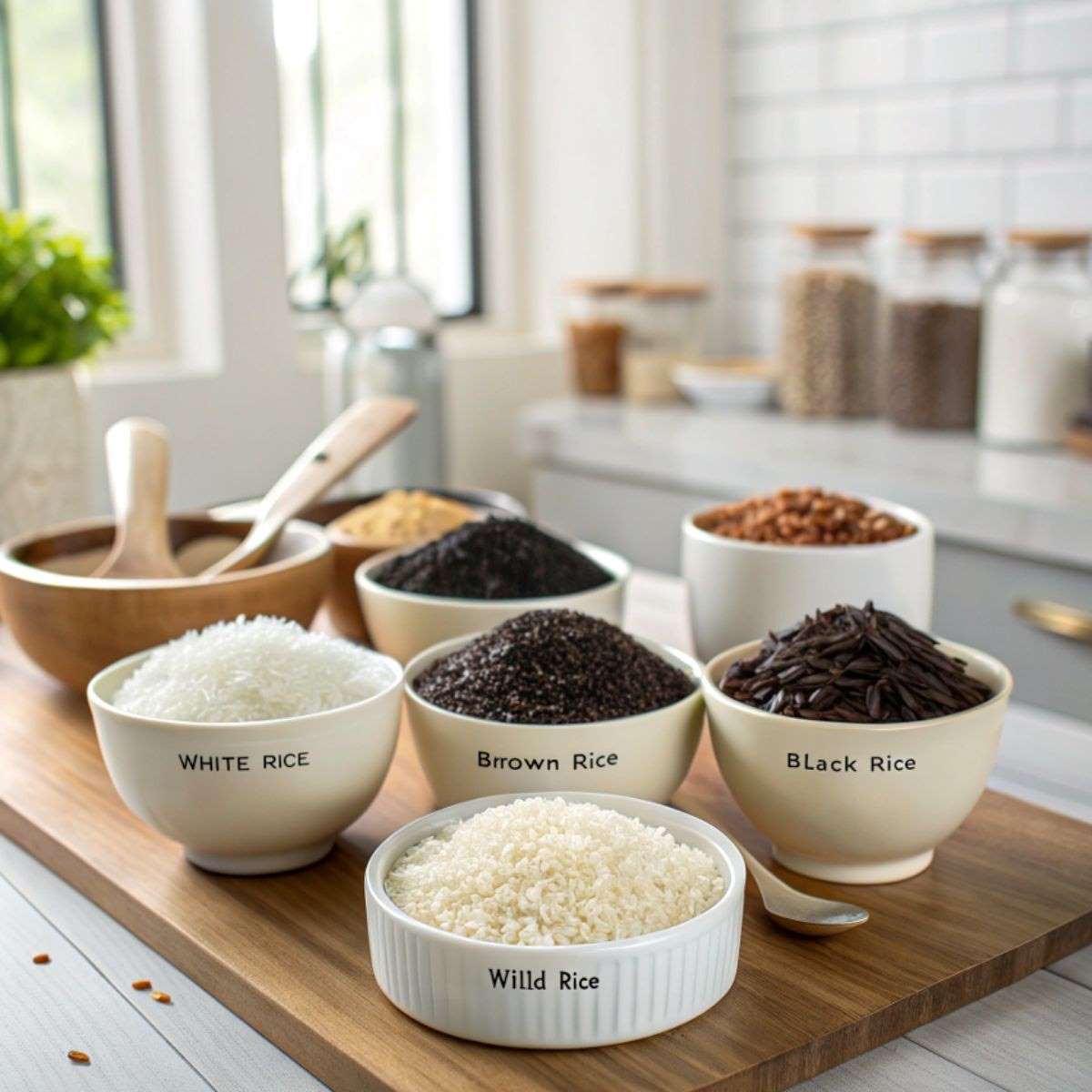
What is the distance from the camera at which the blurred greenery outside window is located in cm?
230

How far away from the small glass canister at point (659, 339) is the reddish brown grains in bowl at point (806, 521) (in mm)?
1320

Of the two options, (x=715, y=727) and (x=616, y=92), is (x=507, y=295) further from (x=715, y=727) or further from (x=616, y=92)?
(x=715, y=727)

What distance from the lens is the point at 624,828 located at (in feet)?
2.49

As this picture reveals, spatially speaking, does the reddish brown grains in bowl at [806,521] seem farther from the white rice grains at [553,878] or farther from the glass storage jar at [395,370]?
the glass storage jar at [395,370]

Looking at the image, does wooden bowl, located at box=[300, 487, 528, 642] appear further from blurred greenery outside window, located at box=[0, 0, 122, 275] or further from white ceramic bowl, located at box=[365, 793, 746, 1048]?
blurred greenery outside window, located at box=[0, 0, 122, 275]

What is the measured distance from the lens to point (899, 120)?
250 centimetres

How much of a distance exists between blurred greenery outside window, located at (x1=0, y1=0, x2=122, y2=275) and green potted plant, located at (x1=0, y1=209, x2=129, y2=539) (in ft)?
2.43

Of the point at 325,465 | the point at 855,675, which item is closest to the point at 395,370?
the point at 325,465

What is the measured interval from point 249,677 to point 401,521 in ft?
1.67

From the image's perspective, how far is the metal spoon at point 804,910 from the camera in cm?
80

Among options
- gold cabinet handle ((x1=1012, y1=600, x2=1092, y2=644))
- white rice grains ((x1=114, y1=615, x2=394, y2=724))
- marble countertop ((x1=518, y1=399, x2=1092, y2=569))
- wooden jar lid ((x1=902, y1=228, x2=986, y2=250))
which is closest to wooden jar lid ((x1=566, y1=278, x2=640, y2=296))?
marble countertop ((x1=518, y1=399, x2=1092, y2=569))

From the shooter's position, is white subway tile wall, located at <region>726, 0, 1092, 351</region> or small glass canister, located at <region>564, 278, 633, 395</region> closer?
white subway tile wall, located at <region>726, 0, 1092, 351</region>

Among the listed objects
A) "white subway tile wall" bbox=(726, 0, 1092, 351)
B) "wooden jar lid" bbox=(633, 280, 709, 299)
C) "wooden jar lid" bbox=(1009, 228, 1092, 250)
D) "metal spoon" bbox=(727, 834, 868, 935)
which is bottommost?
"metal spoon" bbox=(727, 834, 868, 935)

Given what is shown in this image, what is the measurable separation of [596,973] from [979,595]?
4.12 feet
